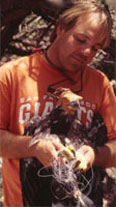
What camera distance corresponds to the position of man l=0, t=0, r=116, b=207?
3.72 ft

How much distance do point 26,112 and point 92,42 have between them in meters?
0.31

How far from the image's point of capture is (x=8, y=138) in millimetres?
1136

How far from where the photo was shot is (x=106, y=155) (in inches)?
47.8

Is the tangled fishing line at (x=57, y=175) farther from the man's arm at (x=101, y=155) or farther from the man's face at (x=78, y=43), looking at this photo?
the man's face at (x=78, y=43)

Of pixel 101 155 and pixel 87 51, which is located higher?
pixel 87 51

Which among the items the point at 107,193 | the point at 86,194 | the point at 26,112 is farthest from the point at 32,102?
the point at 107,193

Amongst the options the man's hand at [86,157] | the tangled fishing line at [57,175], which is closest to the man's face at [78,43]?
the tangled fishing line at [57,175]

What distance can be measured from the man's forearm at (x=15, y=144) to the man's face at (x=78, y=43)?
272 mm

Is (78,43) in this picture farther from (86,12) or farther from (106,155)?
(106,155)

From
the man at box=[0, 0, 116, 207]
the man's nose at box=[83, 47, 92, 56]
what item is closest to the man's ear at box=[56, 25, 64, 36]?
the man at box=[0, 0, 116, 207]

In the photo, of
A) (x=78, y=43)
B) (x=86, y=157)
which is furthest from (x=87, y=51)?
(x=86, y=157)

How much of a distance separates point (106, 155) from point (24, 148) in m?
0.28

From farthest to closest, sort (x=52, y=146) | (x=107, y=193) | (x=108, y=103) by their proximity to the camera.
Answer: (x=107, y=193), (x=108, y=103), (x=52, y=146)

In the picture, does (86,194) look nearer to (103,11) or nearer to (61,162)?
(61,162)
